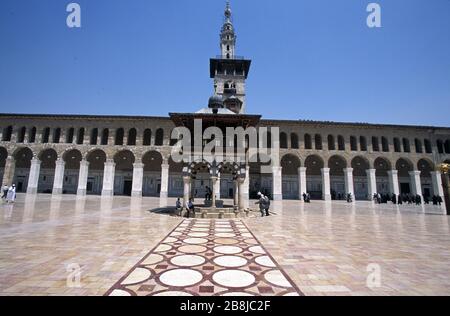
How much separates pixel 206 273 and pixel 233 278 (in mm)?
502

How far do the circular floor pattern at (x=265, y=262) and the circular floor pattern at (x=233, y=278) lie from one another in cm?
62

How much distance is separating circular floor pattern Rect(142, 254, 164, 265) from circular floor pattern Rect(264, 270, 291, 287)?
7.18ft

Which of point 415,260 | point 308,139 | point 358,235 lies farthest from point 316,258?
point 308,139

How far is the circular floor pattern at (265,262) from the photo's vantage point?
172 inches

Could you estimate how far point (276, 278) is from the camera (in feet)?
12.1

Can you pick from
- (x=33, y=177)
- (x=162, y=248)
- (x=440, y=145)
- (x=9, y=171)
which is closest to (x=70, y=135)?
(x=33, y=177)

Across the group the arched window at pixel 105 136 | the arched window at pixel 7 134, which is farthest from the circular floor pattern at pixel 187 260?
the arched window at pixel 7 134

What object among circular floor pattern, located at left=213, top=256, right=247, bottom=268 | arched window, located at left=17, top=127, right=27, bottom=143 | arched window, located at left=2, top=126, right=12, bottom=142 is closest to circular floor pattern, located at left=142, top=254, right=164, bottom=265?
circular floor pattern, located at left=213, top=256, right=247, bottom=268

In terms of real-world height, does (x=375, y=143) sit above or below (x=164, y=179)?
above

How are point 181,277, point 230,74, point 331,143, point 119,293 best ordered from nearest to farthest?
point 119,293 → point 181,277 → point 331,143 → point 230,74

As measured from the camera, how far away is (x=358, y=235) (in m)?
7.45

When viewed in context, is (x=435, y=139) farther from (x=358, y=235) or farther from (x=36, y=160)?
(x=36, y=160)

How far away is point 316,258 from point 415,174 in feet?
104

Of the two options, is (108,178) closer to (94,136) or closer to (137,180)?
(137,180)
